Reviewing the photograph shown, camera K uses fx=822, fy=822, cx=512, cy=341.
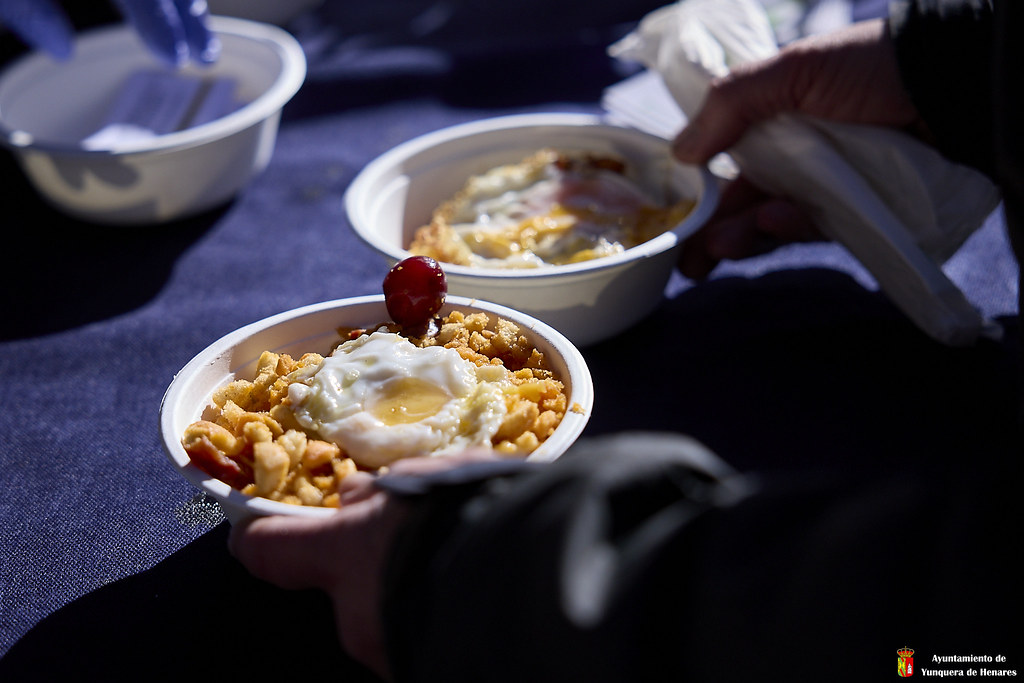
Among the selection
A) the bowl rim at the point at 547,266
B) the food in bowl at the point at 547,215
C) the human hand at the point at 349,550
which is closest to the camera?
the human hand at the point at 349,550

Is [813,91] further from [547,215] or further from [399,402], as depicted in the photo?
[399,402]

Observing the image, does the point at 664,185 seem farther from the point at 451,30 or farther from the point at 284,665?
the point at 451,30

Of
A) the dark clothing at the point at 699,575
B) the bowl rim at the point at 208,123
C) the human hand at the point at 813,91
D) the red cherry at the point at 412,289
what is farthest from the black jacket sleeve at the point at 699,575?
the bowl rim at the point at 208,123

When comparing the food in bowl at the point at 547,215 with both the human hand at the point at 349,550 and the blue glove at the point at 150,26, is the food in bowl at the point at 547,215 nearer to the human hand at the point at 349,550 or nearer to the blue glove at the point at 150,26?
the human hand at the point at 349,550

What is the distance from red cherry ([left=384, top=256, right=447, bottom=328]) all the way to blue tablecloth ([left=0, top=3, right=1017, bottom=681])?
0.79 ft

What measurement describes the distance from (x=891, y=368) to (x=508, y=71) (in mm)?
1058

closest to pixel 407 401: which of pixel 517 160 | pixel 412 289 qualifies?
pixel 412 289

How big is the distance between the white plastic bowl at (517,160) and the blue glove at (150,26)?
479 mm

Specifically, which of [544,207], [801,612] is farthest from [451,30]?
[801,612]

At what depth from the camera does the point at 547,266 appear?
94 centimetres

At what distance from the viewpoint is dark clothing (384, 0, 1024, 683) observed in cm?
43

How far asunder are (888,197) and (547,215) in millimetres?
412

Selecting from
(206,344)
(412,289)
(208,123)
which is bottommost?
(206,344)

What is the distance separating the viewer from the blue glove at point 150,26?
4.14ft
